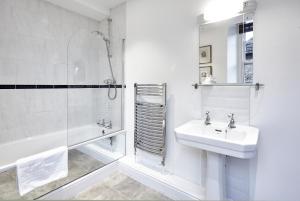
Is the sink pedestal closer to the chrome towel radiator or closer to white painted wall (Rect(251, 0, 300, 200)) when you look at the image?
white painted wall (Rect(251, 0, 300, 200))

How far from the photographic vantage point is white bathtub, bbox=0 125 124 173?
2068 mm

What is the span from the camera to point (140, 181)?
2.08 meters

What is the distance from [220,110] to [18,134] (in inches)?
98.1

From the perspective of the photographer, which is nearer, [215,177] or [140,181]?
[215,177]

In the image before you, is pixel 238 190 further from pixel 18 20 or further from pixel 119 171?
pixel 18 20

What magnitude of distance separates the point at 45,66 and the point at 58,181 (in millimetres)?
1578

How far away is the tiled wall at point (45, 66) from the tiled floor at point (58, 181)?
2.26 feet

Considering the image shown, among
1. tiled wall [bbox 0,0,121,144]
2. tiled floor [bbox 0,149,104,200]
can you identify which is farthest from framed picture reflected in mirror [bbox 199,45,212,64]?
tiled floor [bbox 0,149,104,200]

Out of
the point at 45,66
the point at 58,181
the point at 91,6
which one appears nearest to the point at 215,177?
the point at 58,181

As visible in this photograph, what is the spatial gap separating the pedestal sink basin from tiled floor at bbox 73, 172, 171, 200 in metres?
0.60

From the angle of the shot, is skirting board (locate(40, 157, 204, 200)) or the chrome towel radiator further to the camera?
the chrome towel radiator

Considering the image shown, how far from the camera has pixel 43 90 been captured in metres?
2.40

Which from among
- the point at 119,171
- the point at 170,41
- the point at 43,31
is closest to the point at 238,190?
the point at 119,171

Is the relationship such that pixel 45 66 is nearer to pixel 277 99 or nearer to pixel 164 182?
pixel 164 182
